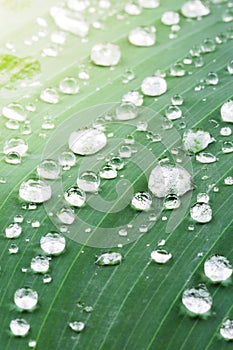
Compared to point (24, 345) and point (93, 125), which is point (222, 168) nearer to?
point (93, 125)

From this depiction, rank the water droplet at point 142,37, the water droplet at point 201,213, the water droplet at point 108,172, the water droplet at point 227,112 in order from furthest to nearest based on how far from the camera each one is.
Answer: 1. the water droplet at point 142,37
2. the water droplet at point 227,112
3. the water droplet at point 108,172
4. the water droplet at point 201,213

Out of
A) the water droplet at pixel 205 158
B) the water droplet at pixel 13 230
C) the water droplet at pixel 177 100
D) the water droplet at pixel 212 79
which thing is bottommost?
the water droplet at pixel 13 230

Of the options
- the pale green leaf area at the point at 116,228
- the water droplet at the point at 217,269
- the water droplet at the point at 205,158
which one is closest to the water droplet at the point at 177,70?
the pale green leaf area at the point at 116,228

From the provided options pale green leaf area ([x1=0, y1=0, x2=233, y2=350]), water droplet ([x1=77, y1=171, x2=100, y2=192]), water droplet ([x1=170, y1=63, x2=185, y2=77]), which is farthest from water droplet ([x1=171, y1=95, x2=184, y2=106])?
water droplet ([x1=77, y1=171, x2=100, y2=192])

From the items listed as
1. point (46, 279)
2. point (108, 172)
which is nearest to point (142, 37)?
point (108, 172)

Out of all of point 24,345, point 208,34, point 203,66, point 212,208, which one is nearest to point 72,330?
point 24,345

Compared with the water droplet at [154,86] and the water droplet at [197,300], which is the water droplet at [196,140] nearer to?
the water droplet at [154,86]

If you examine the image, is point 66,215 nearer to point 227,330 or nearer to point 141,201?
point 141,201

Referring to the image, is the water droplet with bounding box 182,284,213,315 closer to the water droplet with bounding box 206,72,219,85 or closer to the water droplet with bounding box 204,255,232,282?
the water droplet with bounding box 204,255,232,282
